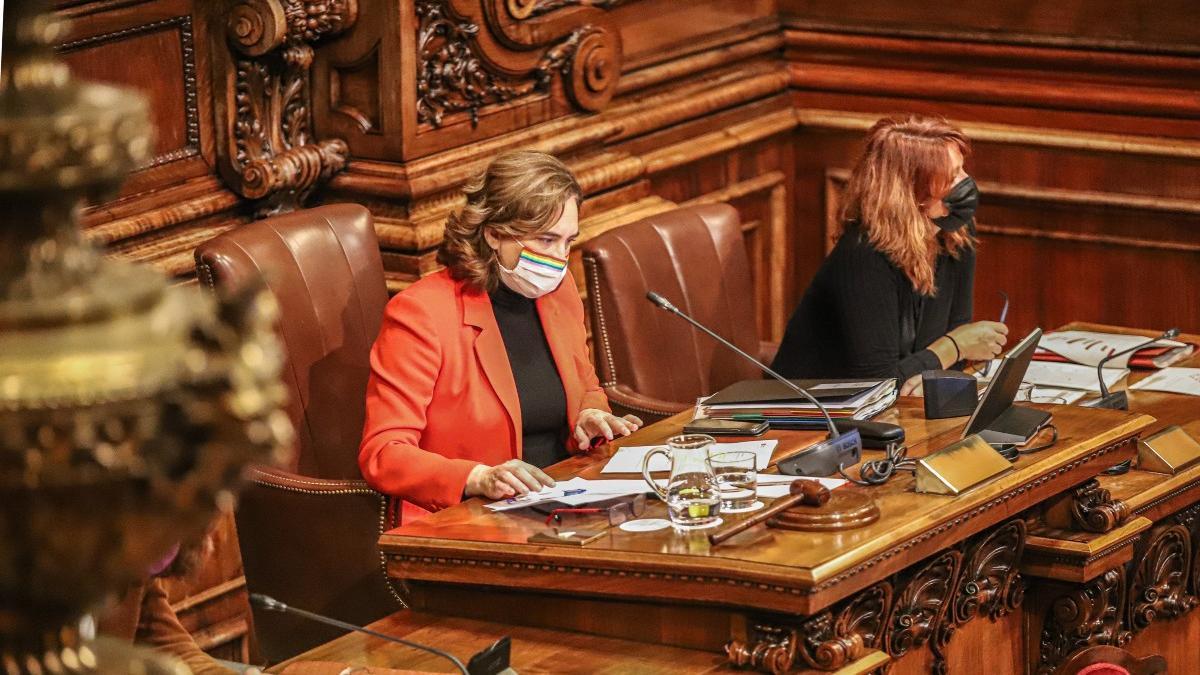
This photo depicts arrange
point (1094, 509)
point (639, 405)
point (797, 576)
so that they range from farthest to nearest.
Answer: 1. point (639, 405)
2. point (1094, 509)
3. point (797, 576)

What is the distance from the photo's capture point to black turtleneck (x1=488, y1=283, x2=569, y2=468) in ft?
11.7

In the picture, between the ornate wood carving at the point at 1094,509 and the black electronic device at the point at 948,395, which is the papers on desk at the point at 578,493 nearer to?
the black electronic device at the point at 948,395

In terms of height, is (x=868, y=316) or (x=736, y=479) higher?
(x=736, y=479)

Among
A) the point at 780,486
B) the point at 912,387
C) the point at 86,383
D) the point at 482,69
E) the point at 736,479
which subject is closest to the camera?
→ the point at 86,383

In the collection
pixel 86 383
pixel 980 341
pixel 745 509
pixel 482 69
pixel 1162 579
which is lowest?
pixel 1162 579

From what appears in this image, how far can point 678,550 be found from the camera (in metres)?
2.64

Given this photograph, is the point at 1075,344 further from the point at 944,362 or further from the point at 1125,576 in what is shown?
the point at 1125,576

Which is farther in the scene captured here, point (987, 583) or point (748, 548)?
point (987, 583)

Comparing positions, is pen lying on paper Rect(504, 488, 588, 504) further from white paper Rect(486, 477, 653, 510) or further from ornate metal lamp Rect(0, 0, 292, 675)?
ornate metal lamp Rect(0, 0, 292, 675)

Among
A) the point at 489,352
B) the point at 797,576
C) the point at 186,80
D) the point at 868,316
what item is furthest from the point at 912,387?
the point at 186,80

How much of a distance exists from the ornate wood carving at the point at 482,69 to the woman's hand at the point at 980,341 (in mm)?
1319

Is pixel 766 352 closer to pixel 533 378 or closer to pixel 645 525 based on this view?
pixel 533 378

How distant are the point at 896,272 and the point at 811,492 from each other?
4.73 feet

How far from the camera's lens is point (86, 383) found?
797mm
